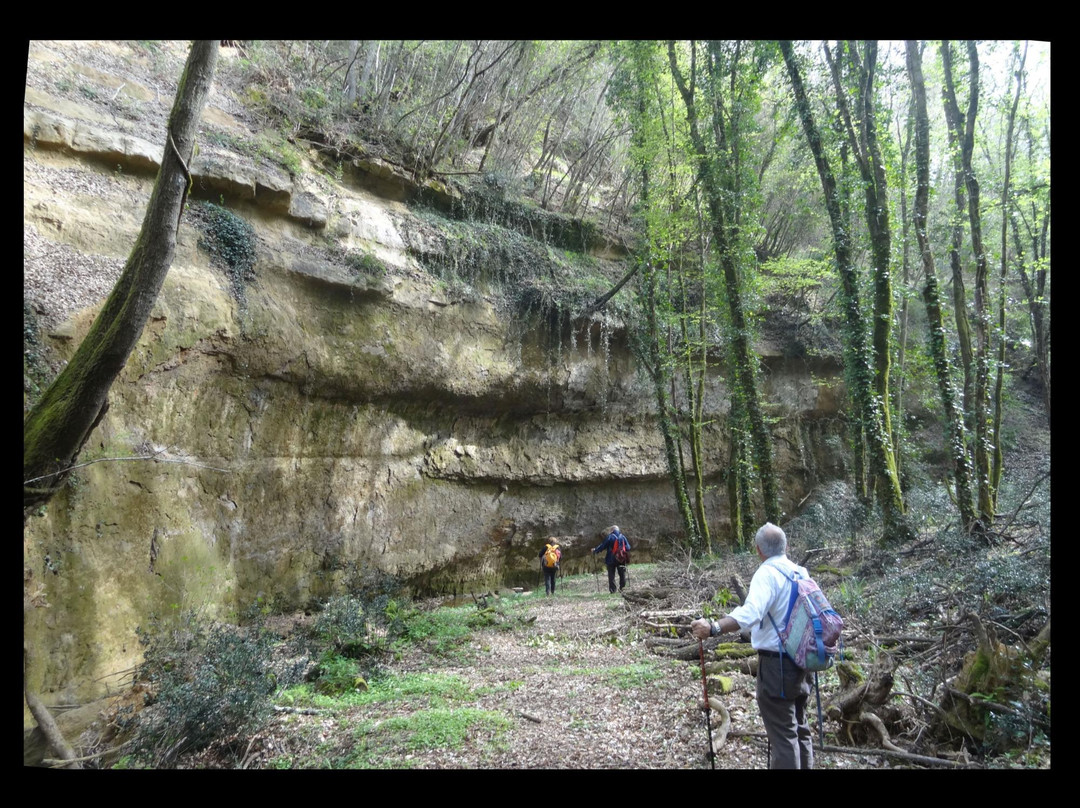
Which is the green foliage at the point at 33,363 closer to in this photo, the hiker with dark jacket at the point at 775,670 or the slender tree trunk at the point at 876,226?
the hiker with dark jacket at the point at 775,670

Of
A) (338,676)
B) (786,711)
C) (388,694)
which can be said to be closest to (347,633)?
(338,676)

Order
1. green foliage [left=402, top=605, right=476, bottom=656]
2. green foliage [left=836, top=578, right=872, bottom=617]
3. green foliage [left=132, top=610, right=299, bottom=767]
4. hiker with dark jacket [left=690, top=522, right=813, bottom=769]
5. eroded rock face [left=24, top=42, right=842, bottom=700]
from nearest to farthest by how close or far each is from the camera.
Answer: hiker with dark jacket [left=690, top=522, right=813, bottom=769], green foliage [left=132, top=610, right=299, bottom=767], green foliage [left=836, top=578, right=872, bottom=617], eroded rock face [left=24, top=42, right=842, bottom=700], green foliage [left=402, top=605, right=476, bottom=656]

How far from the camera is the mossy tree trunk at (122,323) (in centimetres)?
534

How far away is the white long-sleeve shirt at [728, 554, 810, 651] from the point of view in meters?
3.34

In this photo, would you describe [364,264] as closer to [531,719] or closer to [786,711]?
[531,719]

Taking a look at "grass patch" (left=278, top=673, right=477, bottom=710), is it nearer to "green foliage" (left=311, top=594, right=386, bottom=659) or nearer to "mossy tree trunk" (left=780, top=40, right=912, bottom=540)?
"green foliage" (left=311, top=594, right=386, bottom=659)

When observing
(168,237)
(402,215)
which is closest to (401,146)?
(402,215)

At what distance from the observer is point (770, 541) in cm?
362

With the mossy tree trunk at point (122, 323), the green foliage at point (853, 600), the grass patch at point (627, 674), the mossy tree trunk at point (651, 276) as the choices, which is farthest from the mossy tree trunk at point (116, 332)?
the mossy tree trunk at point (651, 276)

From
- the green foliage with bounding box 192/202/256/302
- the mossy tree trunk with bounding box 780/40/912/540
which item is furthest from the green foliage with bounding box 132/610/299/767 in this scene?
the mossy tree trunk with bounding box 780/40/912/540

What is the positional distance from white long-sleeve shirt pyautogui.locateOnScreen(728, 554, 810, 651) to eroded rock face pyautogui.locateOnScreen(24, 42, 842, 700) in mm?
7651

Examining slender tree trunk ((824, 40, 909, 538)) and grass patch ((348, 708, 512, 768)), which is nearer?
grass patch ((348, 708, 512, 768))

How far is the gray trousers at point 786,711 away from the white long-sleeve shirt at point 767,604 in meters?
0.12

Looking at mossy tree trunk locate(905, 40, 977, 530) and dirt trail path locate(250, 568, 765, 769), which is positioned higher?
mossy tree trunk locate(905, 40, 977, 530)
